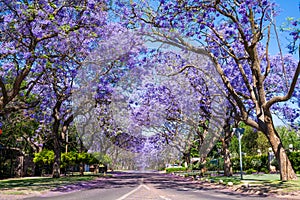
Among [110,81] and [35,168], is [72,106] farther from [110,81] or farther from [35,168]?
[35,168]

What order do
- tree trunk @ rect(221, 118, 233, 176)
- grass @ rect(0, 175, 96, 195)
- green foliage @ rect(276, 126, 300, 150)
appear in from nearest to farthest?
1. grass @ rect(0, 175, 96, 195)
2. tree trunk @ rect(221, 118, 233, 176)
3. green foliage @ rect(276, 126, 300, 150)

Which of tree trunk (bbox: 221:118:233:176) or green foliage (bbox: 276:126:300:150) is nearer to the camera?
tree trunk (bbox: 221:118:233:176)

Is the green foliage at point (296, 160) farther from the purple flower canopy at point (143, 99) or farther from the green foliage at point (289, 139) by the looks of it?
the green foliage at point (289, 139)

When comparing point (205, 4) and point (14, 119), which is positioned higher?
point (205, 4)

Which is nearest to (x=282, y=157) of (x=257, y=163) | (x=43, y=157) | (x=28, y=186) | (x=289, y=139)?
(x=28, y=186)

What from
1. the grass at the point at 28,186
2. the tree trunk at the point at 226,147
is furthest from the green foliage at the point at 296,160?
the grass at the point at 28,186

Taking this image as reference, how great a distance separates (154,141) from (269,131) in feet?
106

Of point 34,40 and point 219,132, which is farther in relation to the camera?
point 219,132

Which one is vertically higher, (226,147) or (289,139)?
(289,139)

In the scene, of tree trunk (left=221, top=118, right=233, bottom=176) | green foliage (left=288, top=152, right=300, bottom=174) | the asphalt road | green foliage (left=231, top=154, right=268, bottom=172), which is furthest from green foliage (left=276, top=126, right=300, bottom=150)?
the asphalt road

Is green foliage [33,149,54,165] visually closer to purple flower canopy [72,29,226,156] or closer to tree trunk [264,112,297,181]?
purple flower canopy [72,29,226,156]

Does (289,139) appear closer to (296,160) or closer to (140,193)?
(296,160)

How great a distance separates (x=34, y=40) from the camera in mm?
15594

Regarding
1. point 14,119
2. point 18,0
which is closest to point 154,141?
point 14,119
